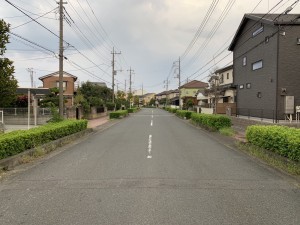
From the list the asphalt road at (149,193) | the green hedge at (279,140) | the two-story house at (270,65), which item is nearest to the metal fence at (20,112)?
the two-story house at (270,65)

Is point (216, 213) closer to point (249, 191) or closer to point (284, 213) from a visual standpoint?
point (284, 213)

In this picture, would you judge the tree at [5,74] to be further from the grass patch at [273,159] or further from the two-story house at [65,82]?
the two-story house at [65,82]

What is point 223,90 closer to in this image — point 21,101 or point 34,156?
point 21,101

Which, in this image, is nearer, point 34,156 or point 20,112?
point 34,156

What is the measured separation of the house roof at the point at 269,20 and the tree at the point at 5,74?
15841 mm

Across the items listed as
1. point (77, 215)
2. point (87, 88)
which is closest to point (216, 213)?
point (77, 215)

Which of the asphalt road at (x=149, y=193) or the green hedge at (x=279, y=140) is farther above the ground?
the green hedge at (x=279, y=140)

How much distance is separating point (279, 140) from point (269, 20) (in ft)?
54.7

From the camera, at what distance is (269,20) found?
2328 cm

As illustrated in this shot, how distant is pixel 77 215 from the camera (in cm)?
484

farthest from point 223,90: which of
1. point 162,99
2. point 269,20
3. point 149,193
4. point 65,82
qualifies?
point 162,99

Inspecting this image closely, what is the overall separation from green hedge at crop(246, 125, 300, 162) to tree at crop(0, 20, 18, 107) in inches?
594

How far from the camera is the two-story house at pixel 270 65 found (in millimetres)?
22219

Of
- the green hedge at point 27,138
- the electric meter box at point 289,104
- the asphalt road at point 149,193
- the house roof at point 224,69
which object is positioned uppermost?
the house roof at point 224,69
